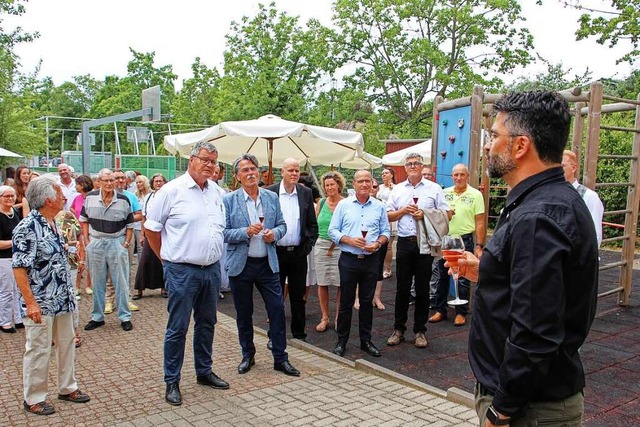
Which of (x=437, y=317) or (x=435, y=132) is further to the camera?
(x=435, y=132)

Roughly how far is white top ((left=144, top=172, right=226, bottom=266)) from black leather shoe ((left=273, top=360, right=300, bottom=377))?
1.31 meters

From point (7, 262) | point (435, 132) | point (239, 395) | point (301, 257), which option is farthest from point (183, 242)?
point (435, 132)

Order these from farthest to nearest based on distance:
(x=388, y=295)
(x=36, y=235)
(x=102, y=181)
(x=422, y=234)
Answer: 1. (x=388, y=295)
2. (x=102, y=181)
3. (x=422, y=234)
4. (x=36, y=235)

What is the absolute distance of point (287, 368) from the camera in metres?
5.44

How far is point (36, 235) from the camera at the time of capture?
457 cm

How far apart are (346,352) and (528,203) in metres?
4.42

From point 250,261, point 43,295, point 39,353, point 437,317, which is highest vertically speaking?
point 250,261

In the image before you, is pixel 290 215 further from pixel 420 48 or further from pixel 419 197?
pixel 420 48

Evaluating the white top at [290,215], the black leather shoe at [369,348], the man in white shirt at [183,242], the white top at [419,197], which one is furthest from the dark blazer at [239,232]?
the white top at [419,197]

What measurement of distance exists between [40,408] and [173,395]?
3.37ft

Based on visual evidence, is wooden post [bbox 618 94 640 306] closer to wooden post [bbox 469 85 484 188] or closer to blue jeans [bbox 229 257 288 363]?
wooden post [bbox 469 85 484 188]

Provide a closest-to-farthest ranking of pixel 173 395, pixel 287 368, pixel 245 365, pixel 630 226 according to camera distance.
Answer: pixel 173 395 < pixel 287 368 < pixel 245 365 < pixel 630 226

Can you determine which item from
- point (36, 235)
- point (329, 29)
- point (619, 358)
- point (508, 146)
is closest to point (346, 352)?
point (619, 358)

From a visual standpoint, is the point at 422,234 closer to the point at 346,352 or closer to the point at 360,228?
the point at 360,228
